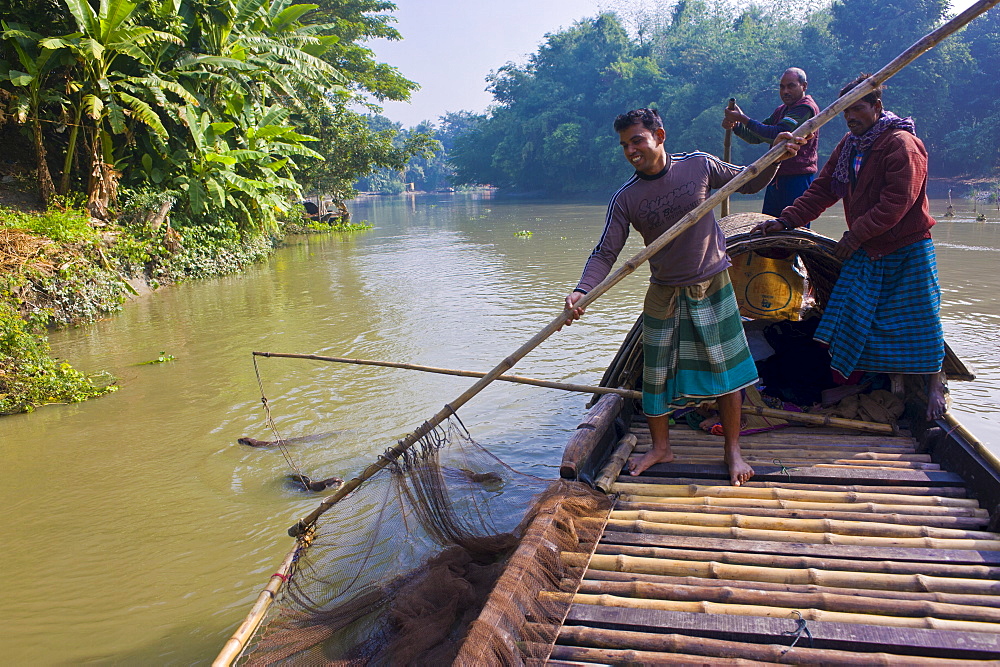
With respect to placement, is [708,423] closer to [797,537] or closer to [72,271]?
[797,537]

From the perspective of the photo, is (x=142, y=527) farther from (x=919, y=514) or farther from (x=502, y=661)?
(x=919, y=514)

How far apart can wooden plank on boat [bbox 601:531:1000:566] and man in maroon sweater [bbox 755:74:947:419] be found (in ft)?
3.28

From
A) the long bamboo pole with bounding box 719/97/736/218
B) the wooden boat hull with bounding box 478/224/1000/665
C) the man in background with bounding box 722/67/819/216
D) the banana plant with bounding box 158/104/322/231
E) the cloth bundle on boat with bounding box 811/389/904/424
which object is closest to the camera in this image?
the wooden boat hull with bounding box 478/224/1000/665

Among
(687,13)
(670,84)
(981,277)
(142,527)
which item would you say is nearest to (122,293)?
(142,527)

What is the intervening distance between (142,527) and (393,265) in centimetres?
1040

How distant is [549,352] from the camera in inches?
268

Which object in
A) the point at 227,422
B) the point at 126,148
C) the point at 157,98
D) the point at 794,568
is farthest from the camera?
the point at 126,148

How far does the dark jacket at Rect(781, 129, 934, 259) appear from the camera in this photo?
2.95 m

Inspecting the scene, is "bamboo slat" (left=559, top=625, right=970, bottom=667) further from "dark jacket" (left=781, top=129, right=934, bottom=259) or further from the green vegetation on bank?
the green vegetation on bank

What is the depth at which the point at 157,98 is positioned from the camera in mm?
9188

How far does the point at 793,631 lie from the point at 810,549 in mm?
502

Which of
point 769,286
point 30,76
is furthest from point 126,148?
point 769,286

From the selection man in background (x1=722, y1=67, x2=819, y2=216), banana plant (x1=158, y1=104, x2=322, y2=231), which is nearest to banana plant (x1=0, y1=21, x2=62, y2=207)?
banana plant (x1=158, y1=104, x2=322, y2=231)

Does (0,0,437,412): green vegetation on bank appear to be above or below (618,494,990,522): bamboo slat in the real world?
above
